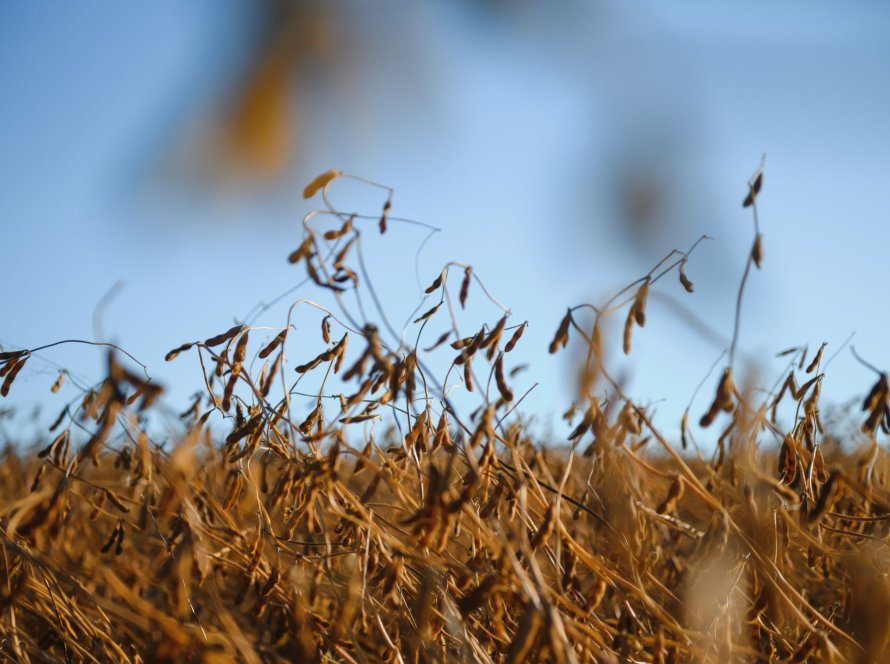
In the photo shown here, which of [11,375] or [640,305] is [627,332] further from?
[11,375]

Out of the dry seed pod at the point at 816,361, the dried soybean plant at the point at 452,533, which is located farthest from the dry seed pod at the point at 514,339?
the dry seed pod at the point at 816,361

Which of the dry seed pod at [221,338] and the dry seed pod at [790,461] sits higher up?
the dry seed pod at [790,461]

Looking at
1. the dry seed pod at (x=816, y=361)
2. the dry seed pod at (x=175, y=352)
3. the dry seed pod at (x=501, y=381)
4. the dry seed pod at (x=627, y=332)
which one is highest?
the dry seed pod at (x=816, y=361)

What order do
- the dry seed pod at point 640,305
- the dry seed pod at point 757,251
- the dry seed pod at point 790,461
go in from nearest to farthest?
the dry seed pod at point 757,251 < the dry seed pod at point 640,305 < the dry seed pod at point 790,461

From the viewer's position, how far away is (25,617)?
2576 mm

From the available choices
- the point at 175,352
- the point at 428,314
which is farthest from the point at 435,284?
the point at 175,352

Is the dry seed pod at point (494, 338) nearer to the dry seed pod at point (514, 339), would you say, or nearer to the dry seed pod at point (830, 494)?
the dry seed pod at point (514, 339)

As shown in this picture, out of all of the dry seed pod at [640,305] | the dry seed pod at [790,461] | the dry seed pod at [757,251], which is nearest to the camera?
the dry seed pod at [757,251]

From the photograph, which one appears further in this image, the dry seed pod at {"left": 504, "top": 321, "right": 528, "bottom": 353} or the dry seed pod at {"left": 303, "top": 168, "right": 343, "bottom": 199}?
the dry seed pod at {"left": 504, "top": 321, "right": 528, "bottom": 353}

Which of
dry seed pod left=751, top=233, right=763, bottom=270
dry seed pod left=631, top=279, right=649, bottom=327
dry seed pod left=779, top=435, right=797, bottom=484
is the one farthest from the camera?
dry seed pod left=779, top=435, right=797, bottom=484

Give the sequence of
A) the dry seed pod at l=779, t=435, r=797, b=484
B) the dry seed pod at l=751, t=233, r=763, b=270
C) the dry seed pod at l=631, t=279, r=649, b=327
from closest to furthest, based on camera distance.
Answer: the dry seed pod at l=751, t=233, r=763, b=270
the dry seed pod at l=631, t=279, r=649, b=327
the dry seed pod at l=779, t=435, r=797, b=484

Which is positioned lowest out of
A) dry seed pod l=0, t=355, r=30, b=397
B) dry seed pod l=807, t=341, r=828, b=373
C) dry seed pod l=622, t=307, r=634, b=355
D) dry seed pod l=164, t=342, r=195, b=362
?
dry seed pod l=0, t=355, r=30, b=397

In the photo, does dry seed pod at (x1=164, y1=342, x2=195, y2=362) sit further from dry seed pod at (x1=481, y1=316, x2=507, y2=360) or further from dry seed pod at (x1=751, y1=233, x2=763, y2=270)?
dry seed pod at (x1=751, y1=233, x2=763, y2=270)

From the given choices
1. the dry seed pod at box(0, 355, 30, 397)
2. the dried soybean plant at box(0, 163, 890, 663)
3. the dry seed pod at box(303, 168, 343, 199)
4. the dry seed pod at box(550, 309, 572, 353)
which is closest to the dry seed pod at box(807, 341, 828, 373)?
the dried soybean plant at box(0, 163, 890, 663)
